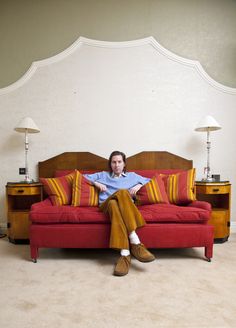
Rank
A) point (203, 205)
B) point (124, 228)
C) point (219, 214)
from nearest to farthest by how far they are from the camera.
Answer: point (124, 228) < point (203, 205) < point (219, 214)

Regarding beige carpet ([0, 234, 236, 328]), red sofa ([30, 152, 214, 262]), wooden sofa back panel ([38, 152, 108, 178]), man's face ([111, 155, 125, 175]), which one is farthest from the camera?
wooden sofa back panel ([38, 152, 108, 178])

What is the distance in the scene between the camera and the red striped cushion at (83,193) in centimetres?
247

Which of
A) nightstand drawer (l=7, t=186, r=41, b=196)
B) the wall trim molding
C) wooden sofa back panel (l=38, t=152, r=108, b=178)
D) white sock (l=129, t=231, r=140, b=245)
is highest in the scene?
the wall trim molding

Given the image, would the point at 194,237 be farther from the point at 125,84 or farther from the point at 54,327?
the point at 125,84

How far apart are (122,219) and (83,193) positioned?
66 cm

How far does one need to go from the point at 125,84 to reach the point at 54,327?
8.90 feet

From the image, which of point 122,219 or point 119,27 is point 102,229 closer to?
point 122,219

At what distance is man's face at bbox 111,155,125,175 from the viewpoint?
252 centimetres

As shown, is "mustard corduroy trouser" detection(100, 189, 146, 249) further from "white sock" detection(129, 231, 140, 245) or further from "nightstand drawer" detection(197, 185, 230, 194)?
"nightstand drawer" detection(197, 185, 230, 194)

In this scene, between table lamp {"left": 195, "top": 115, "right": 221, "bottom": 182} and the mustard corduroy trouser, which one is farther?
table lamp {"left": 195, "top": 115, "right": 221, "bottom": 182}

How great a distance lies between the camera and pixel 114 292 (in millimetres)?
1555

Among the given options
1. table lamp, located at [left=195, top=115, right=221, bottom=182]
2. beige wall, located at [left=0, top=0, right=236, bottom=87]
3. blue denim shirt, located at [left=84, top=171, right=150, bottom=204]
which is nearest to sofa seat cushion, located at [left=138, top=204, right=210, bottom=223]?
blue denim shirt, located at [left=84, top=171, right=150, bottom=204]

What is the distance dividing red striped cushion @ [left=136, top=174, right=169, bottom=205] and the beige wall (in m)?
1.76

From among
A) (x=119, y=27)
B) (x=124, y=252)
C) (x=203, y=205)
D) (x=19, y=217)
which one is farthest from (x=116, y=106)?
(x=124, y=252)
